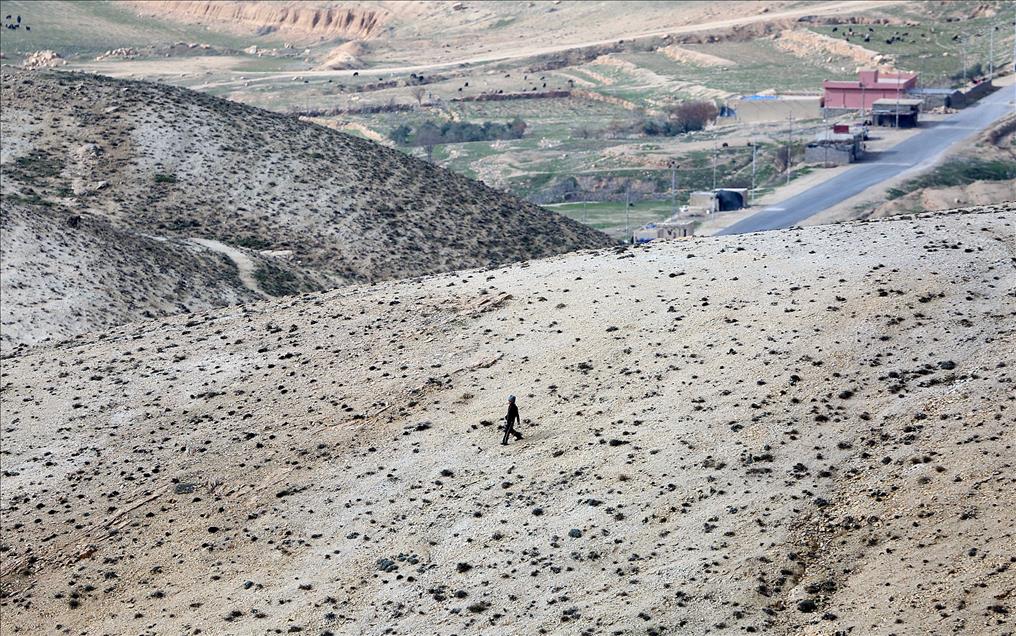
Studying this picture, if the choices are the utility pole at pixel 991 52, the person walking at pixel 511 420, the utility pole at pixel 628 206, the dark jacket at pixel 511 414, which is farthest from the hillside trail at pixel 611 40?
the dark jacket at pixel 511 414

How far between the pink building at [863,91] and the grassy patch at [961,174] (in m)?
28.6

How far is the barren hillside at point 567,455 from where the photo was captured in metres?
23.7

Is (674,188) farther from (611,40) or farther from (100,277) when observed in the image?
(611,40)

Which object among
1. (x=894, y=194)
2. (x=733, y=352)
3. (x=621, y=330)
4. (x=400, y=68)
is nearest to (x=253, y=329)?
A: (x=621, y=330)

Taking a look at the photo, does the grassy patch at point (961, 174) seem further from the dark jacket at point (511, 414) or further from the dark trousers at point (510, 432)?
the dark jacket at point (511, 414)

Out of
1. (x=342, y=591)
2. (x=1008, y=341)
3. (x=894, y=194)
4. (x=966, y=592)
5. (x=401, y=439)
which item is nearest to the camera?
(x=966, y=592)

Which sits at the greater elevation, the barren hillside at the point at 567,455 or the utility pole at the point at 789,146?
the barren hillside at the point at 567,455

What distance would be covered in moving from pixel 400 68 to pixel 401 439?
536 ft

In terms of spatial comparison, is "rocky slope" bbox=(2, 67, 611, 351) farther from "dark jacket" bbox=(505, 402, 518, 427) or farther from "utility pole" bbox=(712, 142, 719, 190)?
"utility pole" bbox=(712, 142, 719, 190)

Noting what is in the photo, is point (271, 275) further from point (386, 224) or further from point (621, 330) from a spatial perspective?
point (621, 330)

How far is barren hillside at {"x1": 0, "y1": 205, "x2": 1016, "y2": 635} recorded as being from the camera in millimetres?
23719

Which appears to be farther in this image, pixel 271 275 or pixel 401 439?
pixel 271 275

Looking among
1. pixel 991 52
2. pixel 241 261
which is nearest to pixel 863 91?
pixel 991 52

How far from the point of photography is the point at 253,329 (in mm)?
36844
